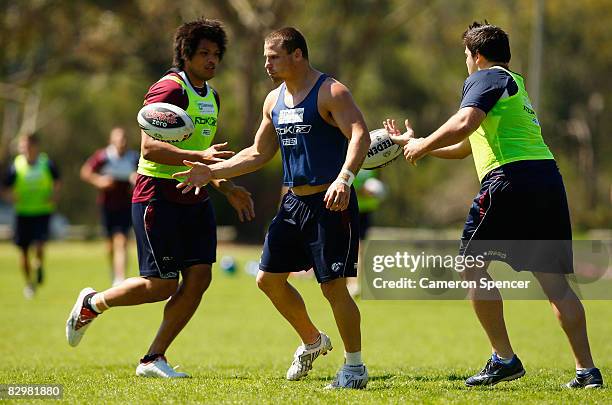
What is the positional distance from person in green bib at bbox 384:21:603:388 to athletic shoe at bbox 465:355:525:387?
32 cm

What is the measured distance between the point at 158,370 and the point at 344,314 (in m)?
1.71

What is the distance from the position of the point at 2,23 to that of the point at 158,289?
30.8 m

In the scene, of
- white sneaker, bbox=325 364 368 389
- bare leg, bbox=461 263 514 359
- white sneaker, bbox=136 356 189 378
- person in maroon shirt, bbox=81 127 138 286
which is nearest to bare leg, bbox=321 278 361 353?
white sneaker, bbox=325 364 368 389

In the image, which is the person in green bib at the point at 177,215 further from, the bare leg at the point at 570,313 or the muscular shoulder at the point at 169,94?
the bare leg at the point at 570,313

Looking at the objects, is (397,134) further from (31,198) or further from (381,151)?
(31,198)

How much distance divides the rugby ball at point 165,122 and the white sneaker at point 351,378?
2.15 metres

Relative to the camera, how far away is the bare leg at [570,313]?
6.73 meters

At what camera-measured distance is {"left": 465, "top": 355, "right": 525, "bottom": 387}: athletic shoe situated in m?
6.97

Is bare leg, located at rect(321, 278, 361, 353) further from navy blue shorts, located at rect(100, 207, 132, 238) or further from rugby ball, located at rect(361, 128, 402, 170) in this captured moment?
navy blue shorts, located at rect(100, 207, 132, 238)

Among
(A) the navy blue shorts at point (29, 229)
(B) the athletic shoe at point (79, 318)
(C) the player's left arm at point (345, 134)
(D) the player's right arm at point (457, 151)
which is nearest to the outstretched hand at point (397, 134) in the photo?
(D) the player's right arm at point (457, 151)

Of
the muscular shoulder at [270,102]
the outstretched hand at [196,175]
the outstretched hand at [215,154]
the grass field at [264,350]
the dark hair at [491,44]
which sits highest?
the dark hair at [491,44]

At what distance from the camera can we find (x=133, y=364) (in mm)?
9031

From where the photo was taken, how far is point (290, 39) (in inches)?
278

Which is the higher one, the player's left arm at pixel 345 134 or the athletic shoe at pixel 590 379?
the player's left arm at pixel 345 134
